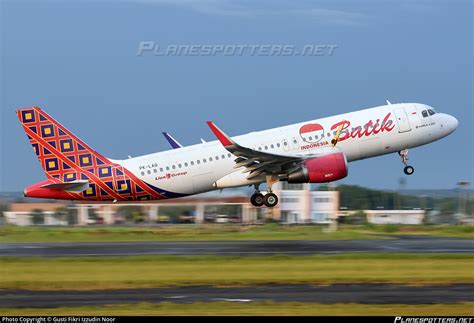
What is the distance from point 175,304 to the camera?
25.8 metres

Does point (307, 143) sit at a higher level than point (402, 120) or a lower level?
lower

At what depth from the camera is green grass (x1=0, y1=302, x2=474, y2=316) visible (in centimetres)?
2394

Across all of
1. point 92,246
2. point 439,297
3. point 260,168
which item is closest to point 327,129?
point 260,168

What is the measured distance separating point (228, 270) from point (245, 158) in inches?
507

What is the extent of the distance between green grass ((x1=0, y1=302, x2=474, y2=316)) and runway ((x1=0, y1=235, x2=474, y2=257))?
15336 mm

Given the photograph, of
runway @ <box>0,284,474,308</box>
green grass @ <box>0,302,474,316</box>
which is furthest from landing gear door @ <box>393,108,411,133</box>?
green grass @ <box>0,302,474,316</box>

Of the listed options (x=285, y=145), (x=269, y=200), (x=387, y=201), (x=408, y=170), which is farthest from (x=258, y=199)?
(x=387, y=201)

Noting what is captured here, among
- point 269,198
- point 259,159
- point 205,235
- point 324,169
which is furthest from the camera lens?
point 205,235

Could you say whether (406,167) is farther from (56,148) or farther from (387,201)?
(387,201)

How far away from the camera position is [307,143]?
46719 mm

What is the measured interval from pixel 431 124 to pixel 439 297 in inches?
886

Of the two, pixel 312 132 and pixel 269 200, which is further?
pixel 269 200

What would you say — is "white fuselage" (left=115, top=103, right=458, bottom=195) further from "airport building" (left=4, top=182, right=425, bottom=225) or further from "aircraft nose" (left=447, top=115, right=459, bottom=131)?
"airport building" (left=4, top=182, right=425, bottom=225)

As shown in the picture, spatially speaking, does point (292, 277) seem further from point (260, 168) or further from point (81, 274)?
point (260, 168)
